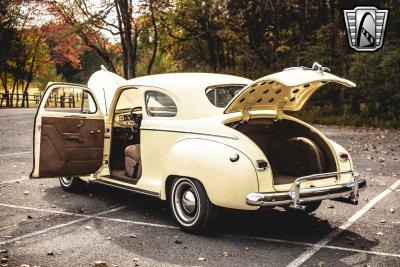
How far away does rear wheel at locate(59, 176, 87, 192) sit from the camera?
28.0 ft

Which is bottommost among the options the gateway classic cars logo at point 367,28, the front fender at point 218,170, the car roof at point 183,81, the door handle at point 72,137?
the front fender at point 218,170

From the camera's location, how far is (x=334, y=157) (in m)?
6.38

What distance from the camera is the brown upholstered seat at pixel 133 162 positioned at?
721cm

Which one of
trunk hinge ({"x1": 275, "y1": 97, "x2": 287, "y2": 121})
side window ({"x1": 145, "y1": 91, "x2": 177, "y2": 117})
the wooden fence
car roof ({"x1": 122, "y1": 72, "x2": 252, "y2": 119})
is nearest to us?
trunk hinge ({"x1": 275, "y1": 97, "x2": 287, "y2": 121})

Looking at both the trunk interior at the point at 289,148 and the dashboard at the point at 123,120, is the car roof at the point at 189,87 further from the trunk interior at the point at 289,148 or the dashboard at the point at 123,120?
the dashboard at the point at 123,120

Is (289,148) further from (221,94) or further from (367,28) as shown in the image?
(367,28)

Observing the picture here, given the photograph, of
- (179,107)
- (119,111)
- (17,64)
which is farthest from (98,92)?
(17,64)

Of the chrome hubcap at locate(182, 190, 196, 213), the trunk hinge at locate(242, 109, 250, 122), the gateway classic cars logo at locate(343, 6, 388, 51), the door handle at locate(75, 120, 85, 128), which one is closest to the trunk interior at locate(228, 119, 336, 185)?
the trunk hinge at locate(242, 109, 250, 122)

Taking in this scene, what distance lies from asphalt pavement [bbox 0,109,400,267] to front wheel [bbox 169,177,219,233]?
15 cm

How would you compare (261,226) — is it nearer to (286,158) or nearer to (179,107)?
(286,158)

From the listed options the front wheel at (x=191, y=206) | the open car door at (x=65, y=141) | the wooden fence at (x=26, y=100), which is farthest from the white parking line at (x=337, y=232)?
the wooden fence at (x=26, y=100)

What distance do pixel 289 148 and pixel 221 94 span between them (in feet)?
4.01

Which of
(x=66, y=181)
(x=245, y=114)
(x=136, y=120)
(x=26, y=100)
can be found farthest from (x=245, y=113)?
(x=26, y=100)

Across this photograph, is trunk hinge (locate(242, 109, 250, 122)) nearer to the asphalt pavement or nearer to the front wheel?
the front wheel
